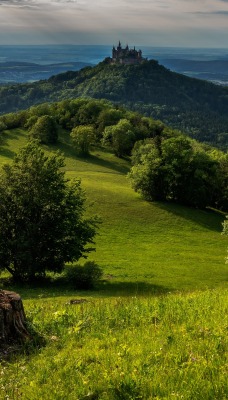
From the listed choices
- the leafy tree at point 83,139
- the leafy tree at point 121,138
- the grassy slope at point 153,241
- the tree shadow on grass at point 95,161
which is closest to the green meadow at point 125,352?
the grassy slope at point 153,241

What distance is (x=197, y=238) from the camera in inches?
2525

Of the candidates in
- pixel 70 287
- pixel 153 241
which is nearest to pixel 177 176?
pixel 153 241

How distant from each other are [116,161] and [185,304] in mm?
119560

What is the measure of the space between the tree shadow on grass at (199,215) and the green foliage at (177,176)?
326 cm

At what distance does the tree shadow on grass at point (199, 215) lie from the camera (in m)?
72.7

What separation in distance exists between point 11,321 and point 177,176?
73.6m

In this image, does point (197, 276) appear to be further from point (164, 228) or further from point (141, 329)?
point (141, 329)

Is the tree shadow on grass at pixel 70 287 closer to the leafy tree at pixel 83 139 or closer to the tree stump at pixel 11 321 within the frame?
the tree stump at pixel 11 321

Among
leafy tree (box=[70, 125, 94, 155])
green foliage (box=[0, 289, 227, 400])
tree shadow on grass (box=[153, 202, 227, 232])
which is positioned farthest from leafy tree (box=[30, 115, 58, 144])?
green foliage (box=[0, 289, 227, 400])

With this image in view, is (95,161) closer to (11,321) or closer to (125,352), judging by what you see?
(11,321)

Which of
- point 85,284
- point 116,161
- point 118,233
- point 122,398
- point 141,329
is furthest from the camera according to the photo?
point 116,161

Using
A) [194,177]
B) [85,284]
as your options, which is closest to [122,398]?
[85,284]

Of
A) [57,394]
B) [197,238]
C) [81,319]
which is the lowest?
[197,238]

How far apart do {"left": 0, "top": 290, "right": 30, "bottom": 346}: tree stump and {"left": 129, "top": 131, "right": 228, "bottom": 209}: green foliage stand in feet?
236
